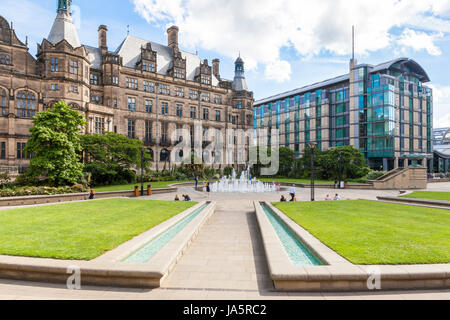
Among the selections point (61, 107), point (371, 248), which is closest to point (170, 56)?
point (61, 107)

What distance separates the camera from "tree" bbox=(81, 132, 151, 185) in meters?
31.8

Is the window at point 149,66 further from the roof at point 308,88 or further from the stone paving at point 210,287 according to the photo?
the roof at point 308,88

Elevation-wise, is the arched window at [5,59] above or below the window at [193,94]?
below

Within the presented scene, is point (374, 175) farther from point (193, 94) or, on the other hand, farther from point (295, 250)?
point (295, 250)

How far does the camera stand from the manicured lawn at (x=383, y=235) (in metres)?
6.44

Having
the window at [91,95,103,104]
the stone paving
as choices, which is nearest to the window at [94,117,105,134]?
the window at [91,95,103,104]

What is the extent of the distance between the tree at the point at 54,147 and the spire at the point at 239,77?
151 ft

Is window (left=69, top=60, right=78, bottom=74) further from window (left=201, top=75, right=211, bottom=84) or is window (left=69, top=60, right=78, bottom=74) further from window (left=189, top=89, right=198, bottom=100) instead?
window (left=201, top=75, right=211, bottom=84)

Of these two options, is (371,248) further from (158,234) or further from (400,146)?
(400,146)

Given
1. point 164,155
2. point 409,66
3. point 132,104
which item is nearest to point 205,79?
point 132,104

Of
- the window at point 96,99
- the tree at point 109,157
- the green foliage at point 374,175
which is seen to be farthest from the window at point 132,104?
the green foliage at point 374,175

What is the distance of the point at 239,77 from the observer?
6575 cm

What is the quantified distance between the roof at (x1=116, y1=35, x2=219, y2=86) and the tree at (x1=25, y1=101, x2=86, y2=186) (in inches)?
1067

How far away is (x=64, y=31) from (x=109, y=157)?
2070cm
